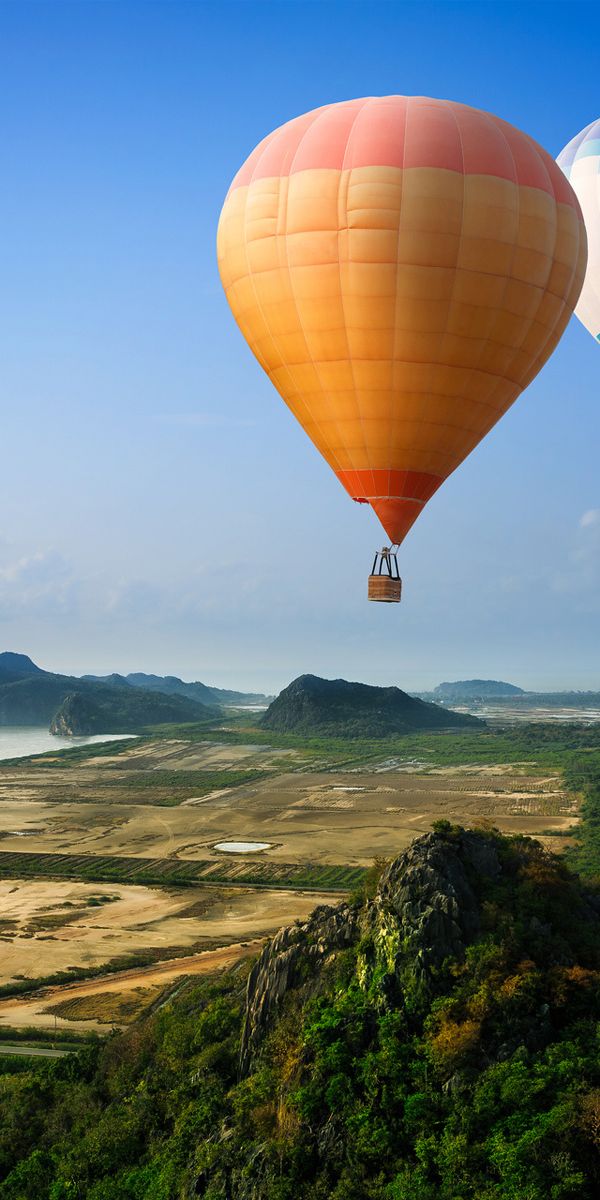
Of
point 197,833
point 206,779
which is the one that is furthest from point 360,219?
point 206,779

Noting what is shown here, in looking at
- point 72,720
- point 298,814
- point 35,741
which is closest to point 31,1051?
point 298,814

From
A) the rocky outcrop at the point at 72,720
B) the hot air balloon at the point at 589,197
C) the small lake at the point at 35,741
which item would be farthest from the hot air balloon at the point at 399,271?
the rocky outcrop at the point at 72,720

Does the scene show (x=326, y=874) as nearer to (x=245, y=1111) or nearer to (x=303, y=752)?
(x=245, y=1111)

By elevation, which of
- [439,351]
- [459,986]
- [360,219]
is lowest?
[459,986]

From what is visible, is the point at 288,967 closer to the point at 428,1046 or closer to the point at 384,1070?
the point at 384,1070

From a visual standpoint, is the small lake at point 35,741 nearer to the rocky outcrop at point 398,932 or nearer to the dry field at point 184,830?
the dry field at point 184,830

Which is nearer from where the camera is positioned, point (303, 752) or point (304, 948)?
point (304, 948)

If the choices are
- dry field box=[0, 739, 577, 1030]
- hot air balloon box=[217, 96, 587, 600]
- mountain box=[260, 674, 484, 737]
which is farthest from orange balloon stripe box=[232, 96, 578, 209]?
mountain box=[260, 674, 484, 737]
